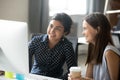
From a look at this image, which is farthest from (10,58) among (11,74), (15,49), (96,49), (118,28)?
(118,28)

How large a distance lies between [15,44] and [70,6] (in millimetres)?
3898

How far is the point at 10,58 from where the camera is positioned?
44.9 inches

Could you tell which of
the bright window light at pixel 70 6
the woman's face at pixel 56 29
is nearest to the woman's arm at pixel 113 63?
the woman's face at pixel 56 29

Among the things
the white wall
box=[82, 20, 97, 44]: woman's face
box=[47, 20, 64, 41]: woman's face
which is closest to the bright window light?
the white wall

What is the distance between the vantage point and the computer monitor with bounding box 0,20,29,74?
107cm

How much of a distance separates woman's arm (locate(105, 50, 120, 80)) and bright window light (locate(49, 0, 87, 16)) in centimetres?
334

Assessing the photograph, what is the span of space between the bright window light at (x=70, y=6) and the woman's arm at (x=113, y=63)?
11.0ft

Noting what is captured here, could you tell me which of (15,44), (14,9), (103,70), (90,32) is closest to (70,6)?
(14,9)

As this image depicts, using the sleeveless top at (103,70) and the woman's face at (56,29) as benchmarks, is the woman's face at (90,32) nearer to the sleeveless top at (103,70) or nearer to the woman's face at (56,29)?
the sleeveless top at (103,70)

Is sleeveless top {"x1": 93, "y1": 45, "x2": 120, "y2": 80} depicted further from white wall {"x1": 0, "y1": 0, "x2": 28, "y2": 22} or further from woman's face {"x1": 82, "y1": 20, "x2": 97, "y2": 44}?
white wall {"x1": 0, "y1": 0, "x2": 28, "y2": 22}

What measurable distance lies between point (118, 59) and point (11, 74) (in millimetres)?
634

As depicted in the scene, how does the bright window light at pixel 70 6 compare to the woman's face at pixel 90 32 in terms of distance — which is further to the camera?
the bright window light at pixel 70 6

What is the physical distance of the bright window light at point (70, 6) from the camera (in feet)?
15.4

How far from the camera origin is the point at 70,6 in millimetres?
4895
